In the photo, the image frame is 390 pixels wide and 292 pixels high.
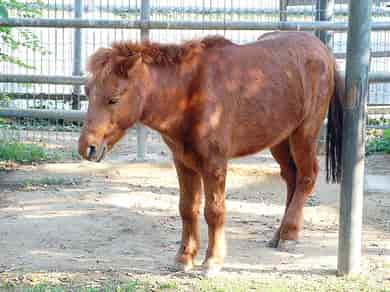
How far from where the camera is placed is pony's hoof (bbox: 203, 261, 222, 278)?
554cm

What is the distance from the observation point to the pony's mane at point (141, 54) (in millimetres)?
5145

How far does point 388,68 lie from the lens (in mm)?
12094

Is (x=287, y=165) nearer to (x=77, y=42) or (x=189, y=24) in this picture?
(x=189, y=24)

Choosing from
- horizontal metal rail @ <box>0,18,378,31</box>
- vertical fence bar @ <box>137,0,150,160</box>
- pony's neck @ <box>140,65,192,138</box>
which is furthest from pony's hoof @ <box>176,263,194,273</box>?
horizontal metal rail @ <box>0,18,378,31</box>

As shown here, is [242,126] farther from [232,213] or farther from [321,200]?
[321,200]

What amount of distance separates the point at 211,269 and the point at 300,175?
1.40 meters

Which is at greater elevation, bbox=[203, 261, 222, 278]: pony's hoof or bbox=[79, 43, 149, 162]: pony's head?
bbox=[79, 43, 149, 162]: pony's head

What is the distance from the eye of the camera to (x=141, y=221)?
7.02 meters

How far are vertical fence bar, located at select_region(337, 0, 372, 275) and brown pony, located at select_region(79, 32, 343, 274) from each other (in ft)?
2.27

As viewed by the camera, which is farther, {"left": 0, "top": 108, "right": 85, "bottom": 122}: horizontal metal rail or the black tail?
{"left": 0, "top": 108, "right": 85, "bottom": 122}: horizontal metal rail

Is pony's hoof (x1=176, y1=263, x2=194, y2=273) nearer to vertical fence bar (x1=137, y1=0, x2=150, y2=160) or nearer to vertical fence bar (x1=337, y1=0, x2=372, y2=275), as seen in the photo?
vertical fence bar (x1=337, y1=0, x2=372, y2=275)

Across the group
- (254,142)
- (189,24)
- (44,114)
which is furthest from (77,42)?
(254,142)

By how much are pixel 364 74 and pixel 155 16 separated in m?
6.38

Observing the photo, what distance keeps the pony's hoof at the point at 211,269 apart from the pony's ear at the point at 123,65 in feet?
5.00
